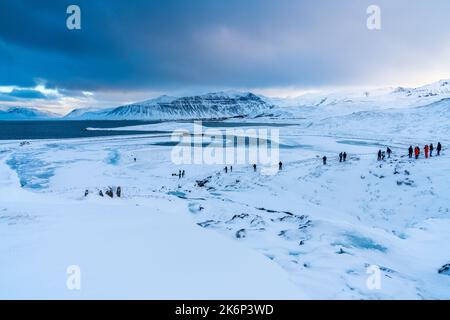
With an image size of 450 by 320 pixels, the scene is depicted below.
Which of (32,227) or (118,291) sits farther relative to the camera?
(32,227)

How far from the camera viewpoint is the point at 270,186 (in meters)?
23.2

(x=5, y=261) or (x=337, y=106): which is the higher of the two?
(x=337, y=106)

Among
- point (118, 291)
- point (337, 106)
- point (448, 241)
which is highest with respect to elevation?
point (337, 106)

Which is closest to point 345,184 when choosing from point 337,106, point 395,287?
point 395,287

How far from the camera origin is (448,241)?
10477 mm

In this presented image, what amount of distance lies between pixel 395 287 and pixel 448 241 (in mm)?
5548

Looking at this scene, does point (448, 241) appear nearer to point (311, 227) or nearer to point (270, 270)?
point (311, 227)

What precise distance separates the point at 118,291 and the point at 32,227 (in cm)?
508
